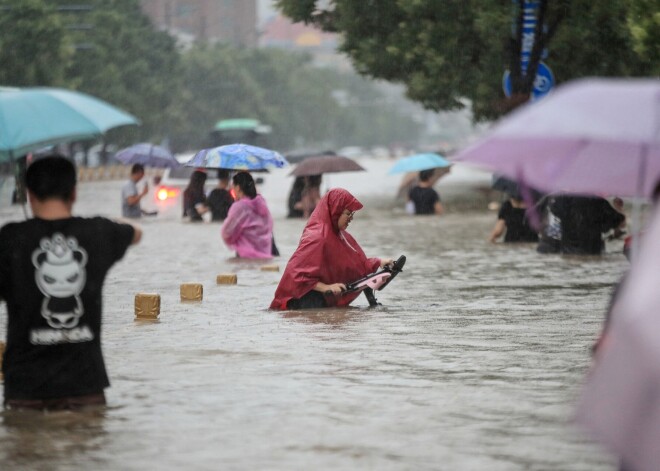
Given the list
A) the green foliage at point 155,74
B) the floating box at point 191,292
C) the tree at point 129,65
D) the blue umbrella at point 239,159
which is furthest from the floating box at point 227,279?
the tree at point 129,65

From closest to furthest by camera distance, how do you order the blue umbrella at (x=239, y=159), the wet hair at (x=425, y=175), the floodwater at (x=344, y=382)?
the floodwater at (x=344, y=382) → the blue umbrella at (x=239, y=159) → the wet hair at (x=425, y=175)

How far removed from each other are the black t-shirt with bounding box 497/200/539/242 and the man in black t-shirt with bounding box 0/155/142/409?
55.6ft

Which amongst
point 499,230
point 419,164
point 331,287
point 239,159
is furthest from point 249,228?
point 419,164

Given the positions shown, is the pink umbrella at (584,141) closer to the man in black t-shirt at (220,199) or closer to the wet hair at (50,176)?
the wet hair at (50,176)

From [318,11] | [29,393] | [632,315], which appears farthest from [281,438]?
[318,11]

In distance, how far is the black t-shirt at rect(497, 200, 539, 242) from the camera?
80.5 feet

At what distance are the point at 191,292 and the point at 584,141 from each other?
32.3 feet

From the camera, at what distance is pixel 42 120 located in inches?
338

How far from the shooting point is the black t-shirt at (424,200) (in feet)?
116

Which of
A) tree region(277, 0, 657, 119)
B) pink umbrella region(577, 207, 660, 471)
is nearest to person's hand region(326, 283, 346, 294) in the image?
pink umbrella region(577, 207, 660, 471)

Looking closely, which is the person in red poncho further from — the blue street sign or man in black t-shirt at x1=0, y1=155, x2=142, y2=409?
the blue street sign

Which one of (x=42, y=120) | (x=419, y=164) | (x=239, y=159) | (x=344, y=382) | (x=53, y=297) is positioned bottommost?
(x=344, y=382)

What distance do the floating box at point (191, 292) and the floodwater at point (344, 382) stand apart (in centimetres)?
15

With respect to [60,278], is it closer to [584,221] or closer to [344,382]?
[344,382]
